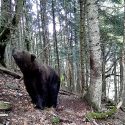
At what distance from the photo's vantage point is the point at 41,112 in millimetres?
8023

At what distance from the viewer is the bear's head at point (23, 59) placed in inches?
300

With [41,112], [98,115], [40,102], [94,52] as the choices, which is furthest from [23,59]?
[98,115]

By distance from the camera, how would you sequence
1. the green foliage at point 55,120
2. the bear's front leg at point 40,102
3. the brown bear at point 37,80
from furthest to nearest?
the bear's front leg at point 40,102, the brown bear at point 37,80, the green foliage at point 55,120

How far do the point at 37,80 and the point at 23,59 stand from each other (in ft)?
2.77

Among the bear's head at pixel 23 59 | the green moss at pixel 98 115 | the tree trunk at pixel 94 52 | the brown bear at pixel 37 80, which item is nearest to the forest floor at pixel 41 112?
the green moss at pixel 98 115

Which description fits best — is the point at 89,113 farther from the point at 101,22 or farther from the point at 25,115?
the point at 101,22

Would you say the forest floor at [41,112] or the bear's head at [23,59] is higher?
the bear's head at [23,59]

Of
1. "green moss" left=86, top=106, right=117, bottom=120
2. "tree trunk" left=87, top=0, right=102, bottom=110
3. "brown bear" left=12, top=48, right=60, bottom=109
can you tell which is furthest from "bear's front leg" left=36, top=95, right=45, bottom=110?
"tree trunk" left=87, top=0, right=102, bottom=110

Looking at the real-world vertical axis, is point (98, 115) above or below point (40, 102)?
below

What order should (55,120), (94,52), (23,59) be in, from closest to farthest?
(55,120), (23,59), (94,52)

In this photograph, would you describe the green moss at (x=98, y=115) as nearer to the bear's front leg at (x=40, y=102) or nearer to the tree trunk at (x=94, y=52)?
the tree trunk at (x=94, y=52)

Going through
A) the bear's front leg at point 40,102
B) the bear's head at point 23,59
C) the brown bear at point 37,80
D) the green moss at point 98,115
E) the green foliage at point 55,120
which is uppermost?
the bear's head at point 23,59

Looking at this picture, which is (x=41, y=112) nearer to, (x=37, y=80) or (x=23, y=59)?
(x=37, y=80)

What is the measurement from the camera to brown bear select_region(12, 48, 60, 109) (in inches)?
308
